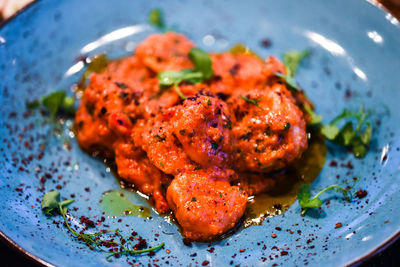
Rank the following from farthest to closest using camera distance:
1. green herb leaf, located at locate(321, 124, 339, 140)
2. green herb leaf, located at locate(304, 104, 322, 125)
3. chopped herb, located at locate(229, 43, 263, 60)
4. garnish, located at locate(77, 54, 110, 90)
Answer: chopped herb, located at locate(229, 43, 263, 60), garnish, located at locate(77, 54, 110, 90), green herb leaf, located at locate(304, 104, 322, 125), green herb leaf, located at locate(321, 124, 339, 140)

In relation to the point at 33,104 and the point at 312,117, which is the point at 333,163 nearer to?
the point at 312,117

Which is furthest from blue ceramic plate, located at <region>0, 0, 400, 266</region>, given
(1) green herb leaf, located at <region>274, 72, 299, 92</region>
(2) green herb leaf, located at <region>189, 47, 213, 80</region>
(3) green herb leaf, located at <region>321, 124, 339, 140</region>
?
(2) green herb leaf, located at <region>189, 47, 213, 80</region>

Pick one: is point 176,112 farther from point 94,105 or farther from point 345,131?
point 345,131

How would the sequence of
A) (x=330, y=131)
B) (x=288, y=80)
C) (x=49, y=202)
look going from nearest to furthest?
1. (x=49, y=202)
2. (x=288, y=80)
3. (x=330, y=131)

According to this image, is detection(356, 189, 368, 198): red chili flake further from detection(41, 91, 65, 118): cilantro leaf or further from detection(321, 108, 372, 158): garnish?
detection(41, 91, 65, 118): cilantro leaf

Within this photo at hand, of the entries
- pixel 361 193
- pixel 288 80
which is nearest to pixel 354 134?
pixel 361 193
